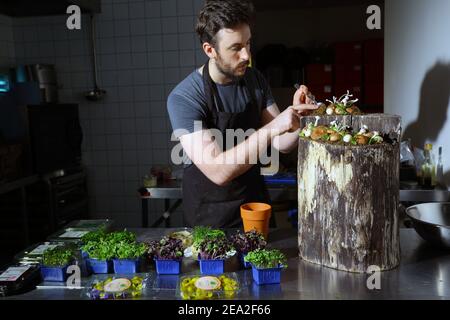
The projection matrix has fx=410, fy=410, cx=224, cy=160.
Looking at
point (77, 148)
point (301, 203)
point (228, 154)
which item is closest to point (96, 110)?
point (77, 148)

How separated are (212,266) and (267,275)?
17 centimetres

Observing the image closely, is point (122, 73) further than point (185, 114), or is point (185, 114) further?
point (122, 73)

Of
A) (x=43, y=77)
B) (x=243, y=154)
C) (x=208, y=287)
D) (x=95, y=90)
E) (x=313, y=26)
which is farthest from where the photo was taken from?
(x=313, y=26)

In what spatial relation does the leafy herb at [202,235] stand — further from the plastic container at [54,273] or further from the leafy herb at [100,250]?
the plastic container at [54,273]

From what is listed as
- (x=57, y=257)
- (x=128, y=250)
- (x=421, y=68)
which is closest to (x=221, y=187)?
(x=128, y=250)

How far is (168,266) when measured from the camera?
122 centimetres

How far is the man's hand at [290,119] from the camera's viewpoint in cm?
142

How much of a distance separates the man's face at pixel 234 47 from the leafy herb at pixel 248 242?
782mm

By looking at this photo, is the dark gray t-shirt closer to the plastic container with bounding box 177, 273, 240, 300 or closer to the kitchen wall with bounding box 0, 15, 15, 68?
the plastic container with bounding box 177, 273, 240, 300

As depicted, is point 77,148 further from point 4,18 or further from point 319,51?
point 319,51

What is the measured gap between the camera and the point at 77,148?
3861 millimetres

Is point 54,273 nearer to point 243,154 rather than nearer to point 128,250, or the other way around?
point 128,250

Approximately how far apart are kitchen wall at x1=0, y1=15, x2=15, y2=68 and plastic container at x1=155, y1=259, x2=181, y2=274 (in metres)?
3.59

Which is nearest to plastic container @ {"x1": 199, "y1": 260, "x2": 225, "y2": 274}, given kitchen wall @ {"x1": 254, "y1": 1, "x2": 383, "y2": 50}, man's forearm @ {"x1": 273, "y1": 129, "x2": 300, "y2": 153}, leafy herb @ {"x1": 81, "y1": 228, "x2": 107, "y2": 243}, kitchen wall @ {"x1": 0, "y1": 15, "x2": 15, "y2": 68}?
leafy herb @ {"x1": 81, "y1": 228, "x2": 107, "y2": 243}
